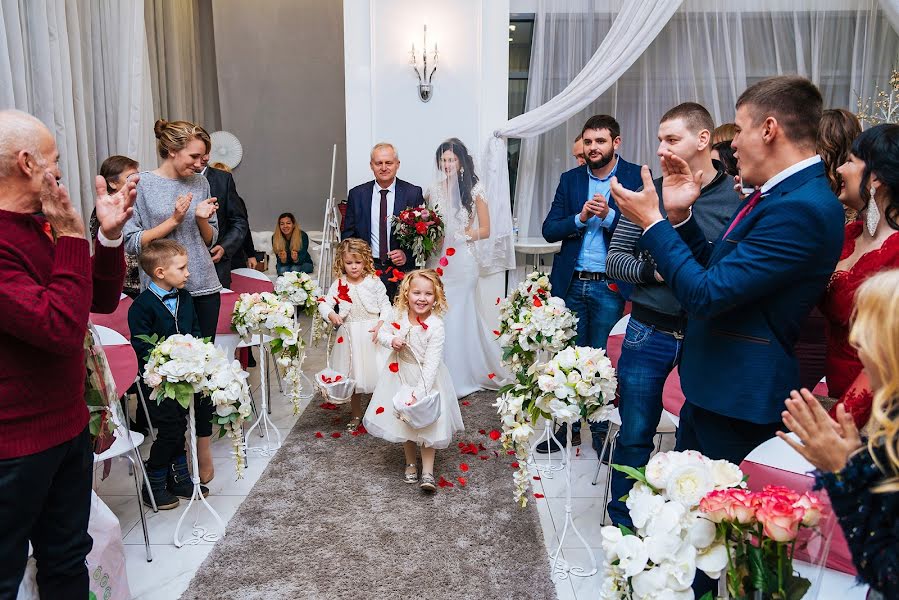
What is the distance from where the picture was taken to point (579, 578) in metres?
2.85

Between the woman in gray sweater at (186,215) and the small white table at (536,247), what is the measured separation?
8.85 ft

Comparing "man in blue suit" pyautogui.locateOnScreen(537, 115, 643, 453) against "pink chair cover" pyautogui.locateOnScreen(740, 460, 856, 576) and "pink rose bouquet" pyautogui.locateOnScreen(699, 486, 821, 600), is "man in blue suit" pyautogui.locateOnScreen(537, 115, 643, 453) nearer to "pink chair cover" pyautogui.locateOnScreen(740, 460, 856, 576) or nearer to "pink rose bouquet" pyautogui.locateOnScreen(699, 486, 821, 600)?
"pink chair cover" pyautogui.locateOnScreen(740, 460, 856, 576)

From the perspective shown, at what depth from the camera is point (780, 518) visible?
3.93 feet

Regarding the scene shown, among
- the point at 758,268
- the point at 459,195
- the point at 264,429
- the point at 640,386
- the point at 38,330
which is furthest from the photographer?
the point at 459,195

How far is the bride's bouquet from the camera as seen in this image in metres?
4.68

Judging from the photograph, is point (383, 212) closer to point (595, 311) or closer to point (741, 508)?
point (595, 311)

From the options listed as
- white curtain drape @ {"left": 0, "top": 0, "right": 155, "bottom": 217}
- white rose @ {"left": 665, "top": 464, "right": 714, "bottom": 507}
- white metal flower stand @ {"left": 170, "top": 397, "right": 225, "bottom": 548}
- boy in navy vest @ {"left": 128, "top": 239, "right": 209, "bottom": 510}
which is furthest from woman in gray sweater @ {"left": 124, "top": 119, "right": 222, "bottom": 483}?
white rose @ {"left": 665, "top": 464, "right": 714, "bottom": 507}

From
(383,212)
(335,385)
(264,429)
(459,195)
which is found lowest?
(264,429)

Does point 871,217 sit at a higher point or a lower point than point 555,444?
higher

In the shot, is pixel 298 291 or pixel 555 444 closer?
pixel 555 444

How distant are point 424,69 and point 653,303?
3546mm

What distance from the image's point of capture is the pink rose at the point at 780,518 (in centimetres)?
120

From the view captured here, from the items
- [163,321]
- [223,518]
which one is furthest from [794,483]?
[163,321]

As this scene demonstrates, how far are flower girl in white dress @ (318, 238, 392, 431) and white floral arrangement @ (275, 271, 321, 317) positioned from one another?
3.9 inches
